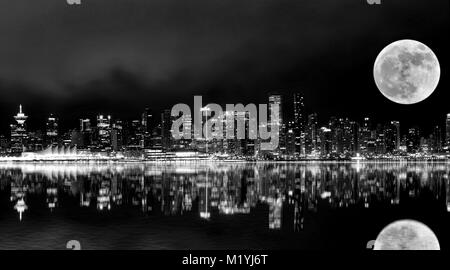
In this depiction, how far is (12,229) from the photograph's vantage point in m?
22.3

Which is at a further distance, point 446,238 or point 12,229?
point 12,229

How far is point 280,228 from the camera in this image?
22844 millimetres
